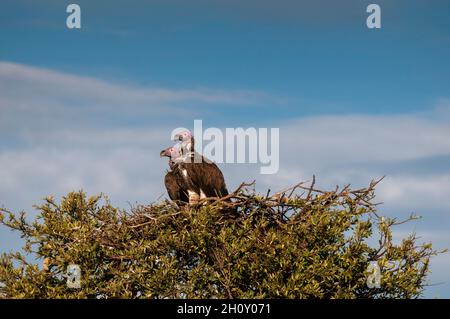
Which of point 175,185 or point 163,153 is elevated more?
point 163,153

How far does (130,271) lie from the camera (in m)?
13.0

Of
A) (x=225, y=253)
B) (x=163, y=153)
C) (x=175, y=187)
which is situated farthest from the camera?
(x=163, y=153)

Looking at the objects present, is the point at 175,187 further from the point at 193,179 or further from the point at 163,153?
the point at 163,153

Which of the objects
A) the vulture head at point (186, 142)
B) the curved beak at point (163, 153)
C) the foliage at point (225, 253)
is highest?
the vulture head at point (186, 142)

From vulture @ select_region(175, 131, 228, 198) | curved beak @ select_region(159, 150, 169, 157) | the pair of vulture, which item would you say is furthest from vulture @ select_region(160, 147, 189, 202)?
curved beak @ select_region(159, 150, 169, 157)

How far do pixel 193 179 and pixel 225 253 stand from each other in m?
4.06

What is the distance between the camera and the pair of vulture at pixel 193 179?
53.8 ft

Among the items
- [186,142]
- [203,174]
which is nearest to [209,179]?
[203,174]

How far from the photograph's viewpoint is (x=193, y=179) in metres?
16.5

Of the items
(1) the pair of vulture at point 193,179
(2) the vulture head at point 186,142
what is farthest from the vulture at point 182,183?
(2) the vulture head at point 186,142

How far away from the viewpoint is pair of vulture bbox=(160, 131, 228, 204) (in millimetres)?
16391

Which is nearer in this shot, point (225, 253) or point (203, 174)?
point (225, 253)

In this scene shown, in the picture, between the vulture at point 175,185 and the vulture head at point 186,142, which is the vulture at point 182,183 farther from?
the vulture head at point 186,142
